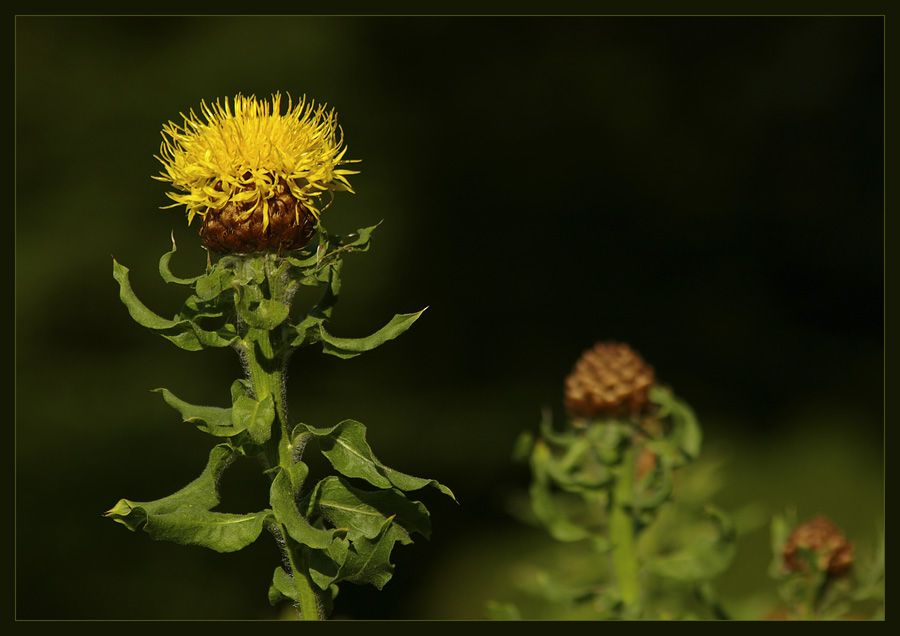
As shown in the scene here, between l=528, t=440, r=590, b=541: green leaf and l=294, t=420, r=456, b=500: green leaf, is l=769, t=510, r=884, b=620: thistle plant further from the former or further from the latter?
l=294, t=420, r=456, b=500: green leaf

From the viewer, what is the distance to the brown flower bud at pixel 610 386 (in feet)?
6.86

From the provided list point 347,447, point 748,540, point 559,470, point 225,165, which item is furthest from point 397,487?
point 748,540

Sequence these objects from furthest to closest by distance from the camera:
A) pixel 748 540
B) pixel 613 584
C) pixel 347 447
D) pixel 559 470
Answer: pixel 748 540, pixel 613 584, pixel 559 470, pixel 347 447

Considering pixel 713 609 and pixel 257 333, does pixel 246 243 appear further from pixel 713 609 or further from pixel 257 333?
pixel 713 609

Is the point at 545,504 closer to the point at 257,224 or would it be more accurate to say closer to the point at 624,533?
the point at 624,533

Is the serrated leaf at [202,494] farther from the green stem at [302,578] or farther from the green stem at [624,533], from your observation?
the green stem at [624,533]

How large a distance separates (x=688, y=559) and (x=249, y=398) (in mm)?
1164

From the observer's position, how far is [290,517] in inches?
48.6

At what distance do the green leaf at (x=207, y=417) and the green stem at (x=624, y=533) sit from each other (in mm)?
990

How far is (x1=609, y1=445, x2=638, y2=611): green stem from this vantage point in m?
1.97

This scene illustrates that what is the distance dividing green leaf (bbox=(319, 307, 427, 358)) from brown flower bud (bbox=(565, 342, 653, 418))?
91 centimetres

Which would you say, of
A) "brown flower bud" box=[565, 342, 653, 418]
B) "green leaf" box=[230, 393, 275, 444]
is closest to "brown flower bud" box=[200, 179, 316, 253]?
"green leaf" box=[230, 393, 275, 444]

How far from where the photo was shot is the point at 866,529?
4.31m

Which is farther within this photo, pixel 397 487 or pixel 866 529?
pixel 866 529
